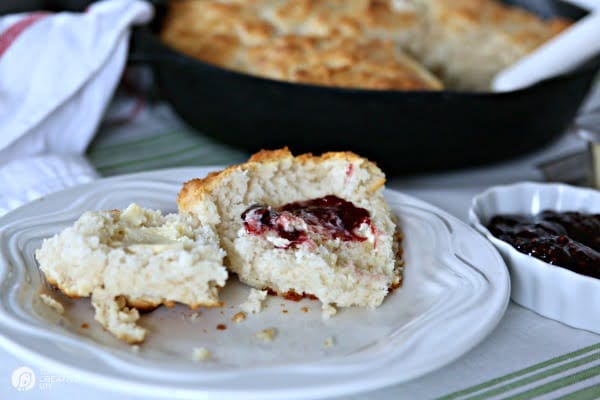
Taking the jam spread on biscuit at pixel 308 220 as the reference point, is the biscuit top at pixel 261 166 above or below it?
above

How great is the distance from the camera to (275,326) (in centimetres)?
152

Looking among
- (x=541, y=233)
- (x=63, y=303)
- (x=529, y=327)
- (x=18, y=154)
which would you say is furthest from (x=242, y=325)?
(x=18, y=154)

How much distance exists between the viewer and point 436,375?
1.49m

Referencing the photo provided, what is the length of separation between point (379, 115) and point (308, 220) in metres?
0.60

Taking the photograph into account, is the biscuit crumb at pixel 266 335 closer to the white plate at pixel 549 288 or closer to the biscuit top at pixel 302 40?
the white plate at pixel 549 288

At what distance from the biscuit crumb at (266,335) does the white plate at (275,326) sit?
0.05ft

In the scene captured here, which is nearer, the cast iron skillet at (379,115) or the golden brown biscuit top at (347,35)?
the cast iron skillet at (379,115)

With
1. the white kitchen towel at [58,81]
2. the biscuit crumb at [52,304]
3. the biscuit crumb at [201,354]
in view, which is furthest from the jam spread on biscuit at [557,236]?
the white kitchen towel at [58,81]

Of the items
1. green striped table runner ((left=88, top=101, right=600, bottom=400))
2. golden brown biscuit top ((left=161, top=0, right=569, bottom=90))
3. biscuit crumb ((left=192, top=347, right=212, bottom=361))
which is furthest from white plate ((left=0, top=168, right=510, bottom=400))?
golden brown biscuit top ((left=161, top=0, right=569, bottom=90))

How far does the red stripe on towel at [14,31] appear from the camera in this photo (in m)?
2.45

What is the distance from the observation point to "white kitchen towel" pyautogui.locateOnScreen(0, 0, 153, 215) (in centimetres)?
234

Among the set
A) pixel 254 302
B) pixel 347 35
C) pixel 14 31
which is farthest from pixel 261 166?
pixel 14 31

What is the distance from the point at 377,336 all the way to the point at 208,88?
1179 mm

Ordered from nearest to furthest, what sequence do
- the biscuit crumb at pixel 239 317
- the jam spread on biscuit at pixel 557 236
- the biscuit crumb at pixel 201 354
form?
the biscuit crumb at pixel 201 354 → the biscuit crumb at pixel 239 317 → the jam spread on biscuit at pixel 557 236
